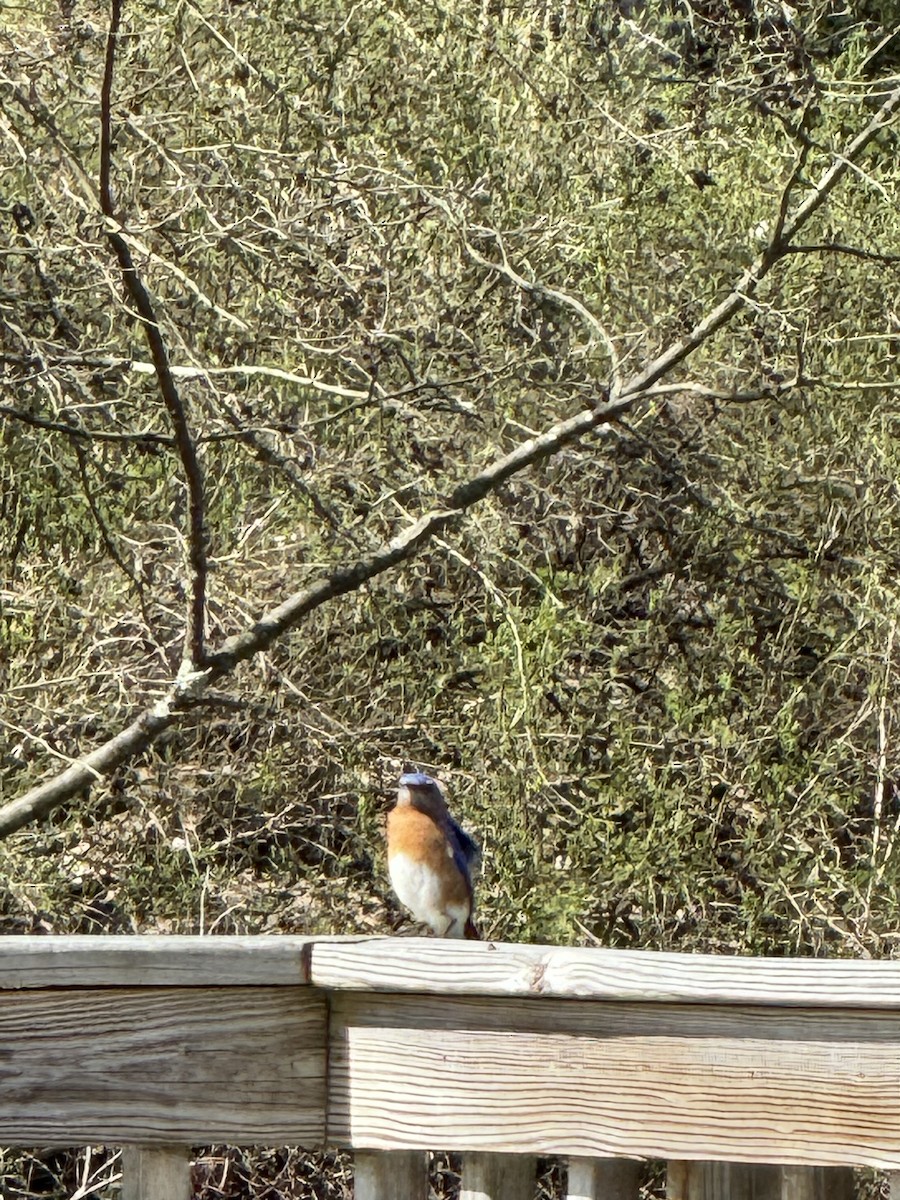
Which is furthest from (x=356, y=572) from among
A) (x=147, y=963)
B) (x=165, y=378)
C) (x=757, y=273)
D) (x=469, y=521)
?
(x=147, y=963)

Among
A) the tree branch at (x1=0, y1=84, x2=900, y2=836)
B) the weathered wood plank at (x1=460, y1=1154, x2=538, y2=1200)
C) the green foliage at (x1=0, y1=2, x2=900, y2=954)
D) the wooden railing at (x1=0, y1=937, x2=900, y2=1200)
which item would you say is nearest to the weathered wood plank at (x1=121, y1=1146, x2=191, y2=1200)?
the wooden railing at (x1=0, y1=937, x2=900, y2=1200)

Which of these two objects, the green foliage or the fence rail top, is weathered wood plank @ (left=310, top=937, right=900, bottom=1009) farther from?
the green foliage

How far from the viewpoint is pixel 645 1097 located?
1.33 meters

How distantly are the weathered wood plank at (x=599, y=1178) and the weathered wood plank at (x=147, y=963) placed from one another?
0.90 ft

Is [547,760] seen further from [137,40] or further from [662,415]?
[137,40]

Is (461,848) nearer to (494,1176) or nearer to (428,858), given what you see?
(428,858)

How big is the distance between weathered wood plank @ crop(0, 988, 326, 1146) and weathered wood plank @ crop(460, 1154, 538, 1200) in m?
0.13

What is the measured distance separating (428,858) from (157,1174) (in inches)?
59.5

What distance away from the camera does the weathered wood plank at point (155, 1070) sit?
140cm

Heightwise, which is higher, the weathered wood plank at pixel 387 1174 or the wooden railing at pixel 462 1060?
→ the wooden railing at pixel 462 1060

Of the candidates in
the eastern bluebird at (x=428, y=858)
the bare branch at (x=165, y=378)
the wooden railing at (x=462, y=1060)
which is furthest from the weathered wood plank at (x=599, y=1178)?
the bare branch at (x=165, y=378)

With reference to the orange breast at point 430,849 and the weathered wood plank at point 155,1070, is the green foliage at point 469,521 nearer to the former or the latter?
the orange breast at point 430,849

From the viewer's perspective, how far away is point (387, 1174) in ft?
4.64

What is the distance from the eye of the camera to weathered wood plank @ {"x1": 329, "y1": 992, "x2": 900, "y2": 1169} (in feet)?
4.22
